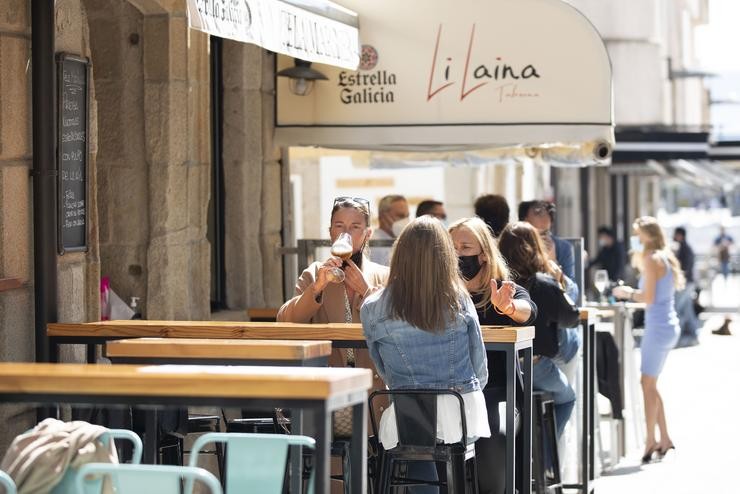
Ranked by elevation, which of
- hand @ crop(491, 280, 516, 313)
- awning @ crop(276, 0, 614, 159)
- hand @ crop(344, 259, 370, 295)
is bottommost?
hand @ crop(491, 280, 516, 313)

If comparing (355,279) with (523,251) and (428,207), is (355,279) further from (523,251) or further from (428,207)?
(428,207)

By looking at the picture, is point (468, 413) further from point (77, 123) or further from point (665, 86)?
point (665, 86)

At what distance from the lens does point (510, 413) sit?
Result: 21.6 ft

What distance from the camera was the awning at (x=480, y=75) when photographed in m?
9.93

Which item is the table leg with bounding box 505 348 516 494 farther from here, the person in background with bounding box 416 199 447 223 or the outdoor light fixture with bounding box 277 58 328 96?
the person in background with bounding box 416 199 447 223

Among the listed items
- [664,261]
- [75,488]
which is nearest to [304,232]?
[664,261]

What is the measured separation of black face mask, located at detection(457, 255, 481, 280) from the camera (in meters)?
7.39

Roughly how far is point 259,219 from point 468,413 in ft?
14.8

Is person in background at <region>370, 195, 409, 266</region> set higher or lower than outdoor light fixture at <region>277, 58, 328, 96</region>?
lower

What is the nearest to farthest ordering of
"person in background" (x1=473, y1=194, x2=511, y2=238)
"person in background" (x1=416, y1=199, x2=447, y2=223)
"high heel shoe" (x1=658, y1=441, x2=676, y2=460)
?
"person in background" (x1=473, y1=194, x2=511, y2=238) < "person in background" (x1=416, y1=199, x2=447, y2=223) < "high heel shoe" (x1=658, y1=441, x2=676, y2=460)

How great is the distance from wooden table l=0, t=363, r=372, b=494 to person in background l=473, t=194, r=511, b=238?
5.33 metres

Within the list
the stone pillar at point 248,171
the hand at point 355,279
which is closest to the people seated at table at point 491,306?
the hand at point 355,279

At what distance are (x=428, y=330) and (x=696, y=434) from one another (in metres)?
7.30

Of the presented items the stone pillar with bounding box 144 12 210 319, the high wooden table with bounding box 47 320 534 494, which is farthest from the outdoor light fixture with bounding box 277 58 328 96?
the high wooden table with bounding box 47 320 534 494
